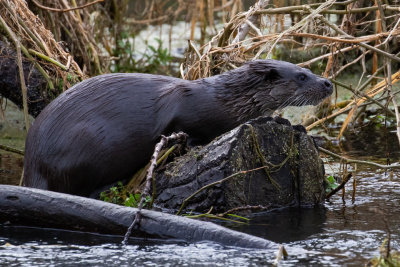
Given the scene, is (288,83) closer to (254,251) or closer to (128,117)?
(128,117)

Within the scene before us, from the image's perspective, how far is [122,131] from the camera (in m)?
4.53

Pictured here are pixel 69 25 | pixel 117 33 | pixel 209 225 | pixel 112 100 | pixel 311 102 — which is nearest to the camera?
pixel 209 225

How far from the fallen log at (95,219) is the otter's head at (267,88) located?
4.35ft

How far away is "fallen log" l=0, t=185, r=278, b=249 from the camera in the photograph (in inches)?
139

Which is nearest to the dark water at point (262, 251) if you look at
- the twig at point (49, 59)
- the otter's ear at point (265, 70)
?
the otter's ear at point (265, 70)

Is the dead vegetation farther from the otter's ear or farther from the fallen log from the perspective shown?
the fallen log

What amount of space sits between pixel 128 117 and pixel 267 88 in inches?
37.6

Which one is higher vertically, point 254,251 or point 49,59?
point 49,59

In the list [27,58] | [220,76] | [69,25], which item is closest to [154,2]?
[69,25]

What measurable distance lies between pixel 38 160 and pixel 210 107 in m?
1.12

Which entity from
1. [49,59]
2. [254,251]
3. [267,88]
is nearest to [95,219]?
[254,251]

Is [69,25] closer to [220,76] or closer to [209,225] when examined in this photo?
[220,76]

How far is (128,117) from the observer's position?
15.0 feet

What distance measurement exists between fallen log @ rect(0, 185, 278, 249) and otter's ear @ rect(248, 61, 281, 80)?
1.52 meters
